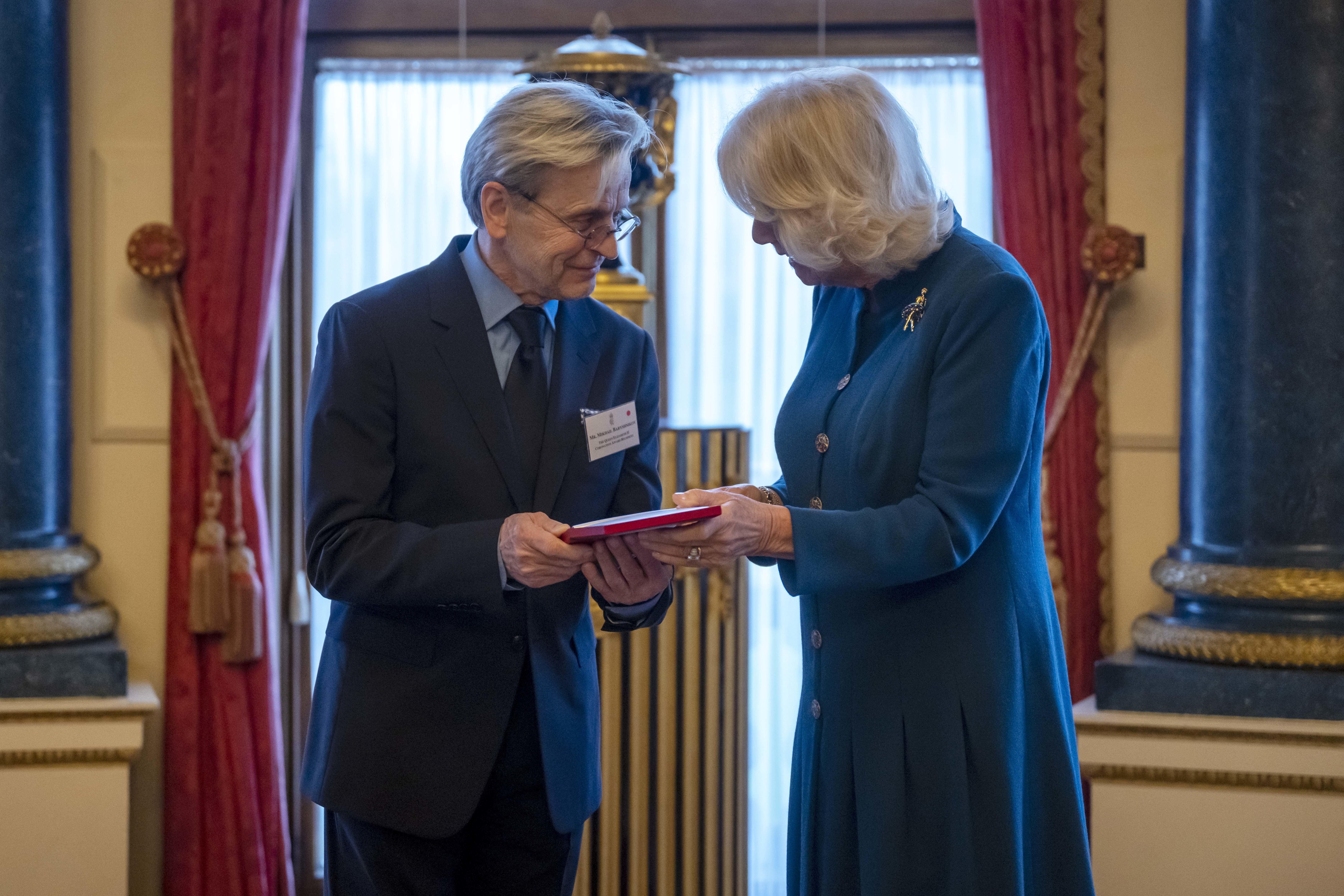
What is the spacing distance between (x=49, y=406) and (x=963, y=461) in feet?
8.37

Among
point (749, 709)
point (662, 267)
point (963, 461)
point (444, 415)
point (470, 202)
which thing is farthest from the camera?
point (662, 267)

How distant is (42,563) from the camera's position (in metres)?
3.11

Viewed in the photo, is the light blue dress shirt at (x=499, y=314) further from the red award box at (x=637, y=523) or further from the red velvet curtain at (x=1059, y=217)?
the red velvet curtain at (x=1059, y=217)

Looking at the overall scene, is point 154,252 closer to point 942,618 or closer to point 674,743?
point 674,743

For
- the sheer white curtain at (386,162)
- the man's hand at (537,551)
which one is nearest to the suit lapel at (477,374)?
the man's hand at (537,551)

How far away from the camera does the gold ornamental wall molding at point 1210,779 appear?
2.63 metres

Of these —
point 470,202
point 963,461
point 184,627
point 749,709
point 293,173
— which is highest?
point 293,173

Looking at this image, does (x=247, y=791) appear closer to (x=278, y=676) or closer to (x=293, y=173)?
(x=278, y=676)

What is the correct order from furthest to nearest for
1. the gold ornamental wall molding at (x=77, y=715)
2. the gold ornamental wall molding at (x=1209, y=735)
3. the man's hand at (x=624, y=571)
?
the gold ornamental wall molding at (x=77, y=715) → the gold ornamental wall molding at (x=1209, y=735) → the man's hand at (x=624, y=571)

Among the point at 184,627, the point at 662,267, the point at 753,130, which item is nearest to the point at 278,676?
the point at 184,627

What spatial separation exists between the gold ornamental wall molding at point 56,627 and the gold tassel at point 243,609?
31cm

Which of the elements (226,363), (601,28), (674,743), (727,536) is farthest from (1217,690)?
(226,363)

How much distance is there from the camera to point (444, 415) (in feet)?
5.62

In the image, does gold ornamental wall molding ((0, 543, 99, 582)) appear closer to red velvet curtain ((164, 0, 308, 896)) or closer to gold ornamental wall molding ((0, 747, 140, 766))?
red velvet curtain ((164, 0, 308, 896))
